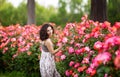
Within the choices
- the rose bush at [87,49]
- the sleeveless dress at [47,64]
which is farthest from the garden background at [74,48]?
the sleeveless dress at [47,64]

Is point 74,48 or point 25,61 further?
point 25,61

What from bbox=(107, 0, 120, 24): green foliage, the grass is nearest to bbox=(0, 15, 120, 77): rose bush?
the grass

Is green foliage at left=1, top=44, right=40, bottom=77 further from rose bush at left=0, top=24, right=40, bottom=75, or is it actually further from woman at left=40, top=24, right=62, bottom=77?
woman at left=40, top=24, right=62, bottom=77

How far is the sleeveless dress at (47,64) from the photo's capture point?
762 cm

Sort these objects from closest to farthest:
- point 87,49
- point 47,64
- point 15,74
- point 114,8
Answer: point 87,49 < point 47,64 < point 15,74 < point 114,8

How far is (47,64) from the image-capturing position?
7.70 metres

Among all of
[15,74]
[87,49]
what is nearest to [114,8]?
[15,74]

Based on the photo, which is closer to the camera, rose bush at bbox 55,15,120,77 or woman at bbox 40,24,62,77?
rose bush at bbox 55,15,120,77

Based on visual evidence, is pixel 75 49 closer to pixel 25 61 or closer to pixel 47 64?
pixel 47 64

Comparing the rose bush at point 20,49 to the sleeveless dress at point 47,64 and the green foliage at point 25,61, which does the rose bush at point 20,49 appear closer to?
the green foliage at point 25,61

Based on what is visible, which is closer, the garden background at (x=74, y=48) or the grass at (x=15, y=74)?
the garden background at (x=74, y=48)

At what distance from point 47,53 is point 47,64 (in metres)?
0.23

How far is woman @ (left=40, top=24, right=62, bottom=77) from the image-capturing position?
296 inches

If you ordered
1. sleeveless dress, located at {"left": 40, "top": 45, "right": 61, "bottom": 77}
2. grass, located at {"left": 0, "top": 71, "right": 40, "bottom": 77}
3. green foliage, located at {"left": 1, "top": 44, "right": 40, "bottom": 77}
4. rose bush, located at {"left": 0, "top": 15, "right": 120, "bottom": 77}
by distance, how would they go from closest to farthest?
rose bush, located at {"left": 0, "top": 15, "right": 120, "bottom": 77} < sleeveless dress, located at {"left": 40, "top": 45, "right": 61, "bottom": 77} < green foliage, located at {"left": 1, "top": 44, "right": 40, "bottom": 77} < grass, located at {"left": 0, "top": 71, "right": 40, "bottom": 77}
